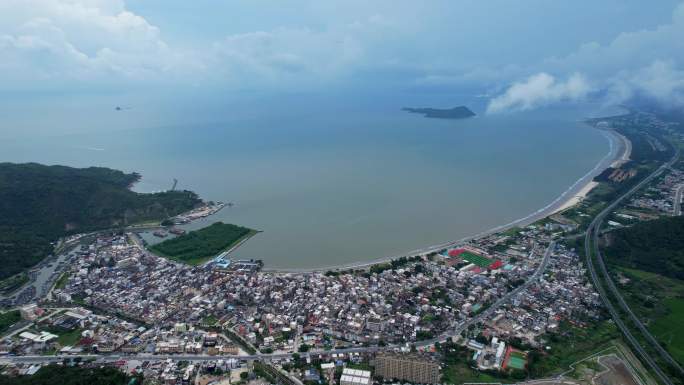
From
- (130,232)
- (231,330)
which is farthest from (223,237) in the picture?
(231,330)

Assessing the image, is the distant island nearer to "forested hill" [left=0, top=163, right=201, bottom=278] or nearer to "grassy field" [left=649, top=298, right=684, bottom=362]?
"forested hill" [left=0, top=163, right=201, bottom=278]

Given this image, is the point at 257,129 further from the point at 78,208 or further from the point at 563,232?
the point at 563,232

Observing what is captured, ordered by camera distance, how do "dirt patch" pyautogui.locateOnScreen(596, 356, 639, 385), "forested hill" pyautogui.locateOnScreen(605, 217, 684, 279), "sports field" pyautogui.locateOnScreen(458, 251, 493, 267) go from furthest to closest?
"sports field" pyautogui.locateOnScreen(458, 251, 493, 267), "forested hill" pyautogui.locateOnScreen(605, 217, 684, 279), "dirt patch" pyautogui.locateOnScreen(596, 356, 639, 385)

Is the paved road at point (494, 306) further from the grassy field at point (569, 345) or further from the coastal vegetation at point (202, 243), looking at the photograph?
the coastal vegetation at point (202, 243)

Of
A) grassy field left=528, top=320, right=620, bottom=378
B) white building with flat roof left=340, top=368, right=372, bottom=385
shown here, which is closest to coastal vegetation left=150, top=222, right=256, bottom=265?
white building with flat roof left=340, top=368, right=372, bottom=385

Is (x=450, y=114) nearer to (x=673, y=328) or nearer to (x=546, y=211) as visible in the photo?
(x=546, y=211)

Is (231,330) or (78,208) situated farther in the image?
(78,208)
